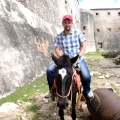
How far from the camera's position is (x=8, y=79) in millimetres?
6723

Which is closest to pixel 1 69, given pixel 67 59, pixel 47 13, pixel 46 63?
pixel 67 59

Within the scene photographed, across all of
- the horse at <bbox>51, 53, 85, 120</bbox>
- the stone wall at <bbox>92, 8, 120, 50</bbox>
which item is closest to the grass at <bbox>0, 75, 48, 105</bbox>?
the horse at <bbox>51, 53, 85, 120</bbox>

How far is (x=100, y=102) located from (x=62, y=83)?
3.61ft

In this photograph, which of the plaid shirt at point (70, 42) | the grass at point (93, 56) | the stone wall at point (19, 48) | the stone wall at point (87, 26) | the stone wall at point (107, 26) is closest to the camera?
the plaid shirt at point (70, 42)

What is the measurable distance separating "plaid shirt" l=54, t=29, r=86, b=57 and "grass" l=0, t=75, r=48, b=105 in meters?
2.48

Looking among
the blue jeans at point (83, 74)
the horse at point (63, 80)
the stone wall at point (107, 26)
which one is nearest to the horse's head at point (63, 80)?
the horse at point (63, 80)

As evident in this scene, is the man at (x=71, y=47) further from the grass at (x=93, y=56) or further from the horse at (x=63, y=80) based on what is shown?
the grass at (x=93, y=56)

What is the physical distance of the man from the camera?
4398 mm

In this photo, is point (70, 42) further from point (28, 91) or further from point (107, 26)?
point (107, 26)

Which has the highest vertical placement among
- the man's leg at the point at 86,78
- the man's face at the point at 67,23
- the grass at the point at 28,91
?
the man's face at the point at 67,23

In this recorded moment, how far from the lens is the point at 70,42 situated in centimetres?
455

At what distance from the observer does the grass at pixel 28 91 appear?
608 cm

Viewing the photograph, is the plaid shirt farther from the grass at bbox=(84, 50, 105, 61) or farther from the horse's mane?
the grass at bbox=(84, 50, 105, 61)

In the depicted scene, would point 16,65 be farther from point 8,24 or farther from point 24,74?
point 8,24
